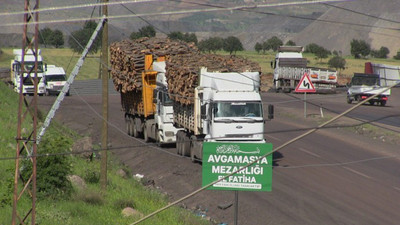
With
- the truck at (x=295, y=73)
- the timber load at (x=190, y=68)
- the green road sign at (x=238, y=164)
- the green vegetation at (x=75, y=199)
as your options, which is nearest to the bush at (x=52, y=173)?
the green vegetation at (x=75, y=199)

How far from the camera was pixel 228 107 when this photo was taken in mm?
26219

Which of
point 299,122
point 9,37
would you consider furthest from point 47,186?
point 9,37

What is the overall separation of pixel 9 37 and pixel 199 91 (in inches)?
5750

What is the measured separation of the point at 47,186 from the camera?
22.3 m

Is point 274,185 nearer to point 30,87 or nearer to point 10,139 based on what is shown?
point 10,139

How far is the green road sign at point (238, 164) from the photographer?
15680 mm

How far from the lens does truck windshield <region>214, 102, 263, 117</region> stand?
1032 inches

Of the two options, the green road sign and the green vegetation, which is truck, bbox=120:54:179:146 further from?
the green road sign

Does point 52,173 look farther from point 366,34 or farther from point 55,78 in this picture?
point 366,34

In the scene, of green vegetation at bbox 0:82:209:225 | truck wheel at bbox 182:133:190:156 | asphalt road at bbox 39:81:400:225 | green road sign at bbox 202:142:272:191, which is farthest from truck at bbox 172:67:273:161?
green road sign at bbox 202:142:272:191

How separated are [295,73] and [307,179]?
136ft

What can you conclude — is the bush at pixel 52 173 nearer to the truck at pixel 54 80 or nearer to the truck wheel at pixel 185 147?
the truck wheel at pixel 185 147

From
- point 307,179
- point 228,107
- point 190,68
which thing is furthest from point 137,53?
point 307,179

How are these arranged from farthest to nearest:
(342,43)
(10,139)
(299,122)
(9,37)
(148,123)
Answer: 1. (342,43)
2. (9,37)
3. (299,122)
4. (148,123)
5. (10,139)
